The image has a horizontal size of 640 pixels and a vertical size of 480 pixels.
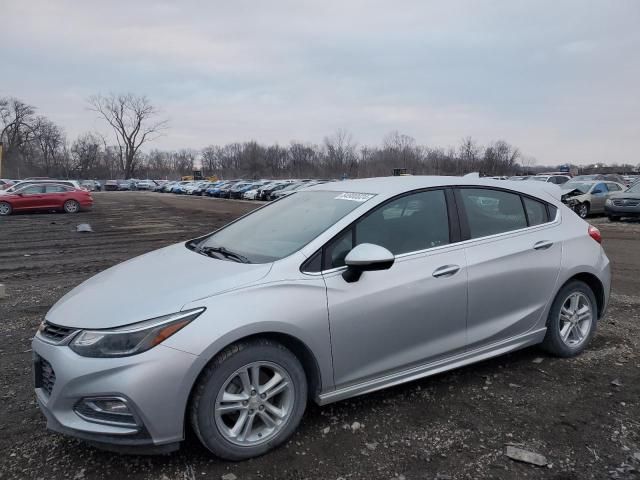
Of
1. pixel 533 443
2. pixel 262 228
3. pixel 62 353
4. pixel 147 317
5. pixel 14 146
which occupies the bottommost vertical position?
pixel 533 443

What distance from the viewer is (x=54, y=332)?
2973mm

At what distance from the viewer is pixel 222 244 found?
3.93m

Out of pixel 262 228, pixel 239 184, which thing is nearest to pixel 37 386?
pixel 262 228

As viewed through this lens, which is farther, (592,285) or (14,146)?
(14,146)

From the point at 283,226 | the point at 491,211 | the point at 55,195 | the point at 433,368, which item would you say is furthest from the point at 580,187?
the point at 55,195

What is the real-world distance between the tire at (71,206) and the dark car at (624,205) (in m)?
23.5

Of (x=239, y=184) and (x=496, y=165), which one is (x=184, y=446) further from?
(x=496, y=165)

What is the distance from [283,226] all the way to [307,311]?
1.01 meters

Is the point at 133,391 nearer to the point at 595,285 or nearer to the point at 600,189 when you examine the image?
the point at 595,285

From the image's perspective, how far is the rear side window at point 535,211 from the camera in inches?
172

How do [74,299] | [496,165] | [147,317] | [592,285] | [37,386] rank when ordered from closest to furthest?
[147,317] < [37,386] < [74,299] < [592,285] < [496,165]

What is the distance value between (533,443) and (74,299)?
9.90 ft

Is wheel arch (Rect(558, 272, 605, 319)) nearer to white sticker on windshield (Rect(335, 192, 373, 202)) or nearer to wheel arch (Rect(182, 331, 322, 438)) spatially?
white sticker on windshield (Rect(335, 192, 373, 202))

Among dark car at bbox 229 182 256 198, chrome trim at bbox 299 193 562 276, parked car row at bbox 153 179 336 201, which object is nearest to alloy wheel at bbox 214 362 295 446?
chrome trim at bbox 299 193 562 276
